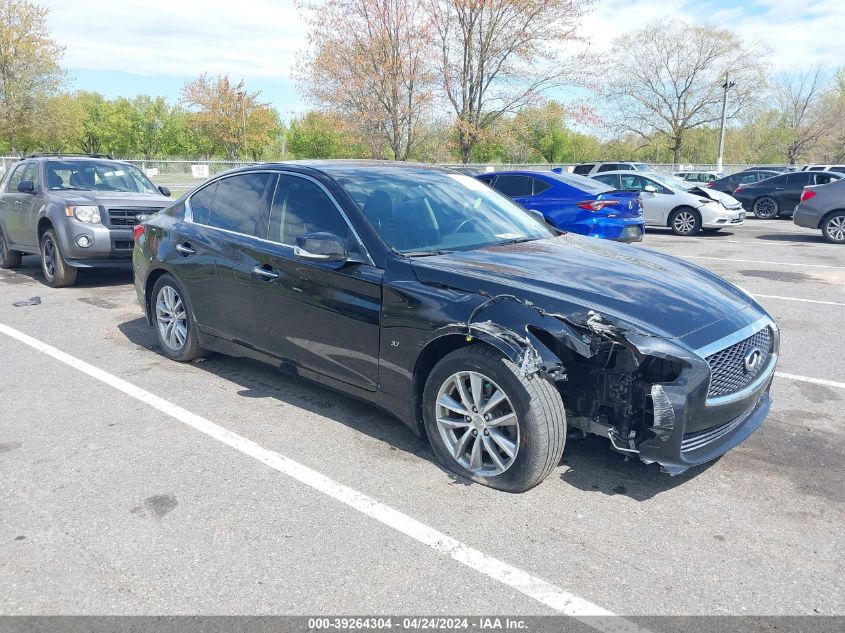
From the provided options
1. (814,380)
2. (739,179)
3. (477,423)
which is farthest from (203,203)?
(739,179)

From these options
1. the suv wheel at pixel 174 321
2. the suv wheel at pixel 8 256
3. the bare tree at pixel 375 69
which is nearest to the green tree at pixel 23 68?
the bare tree at pixel 375 69

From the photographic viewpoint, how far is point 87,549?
9.73ft

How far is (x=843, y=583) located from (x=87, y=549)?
3.20 meters

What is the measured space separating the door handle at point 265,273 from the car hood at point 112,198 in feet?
16.7

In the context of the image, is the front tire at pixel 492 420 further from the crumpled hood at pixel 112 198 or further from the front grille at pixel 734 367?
the crumpled hood at pixel 112 198

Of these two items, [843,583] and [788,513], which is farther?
[788,513]

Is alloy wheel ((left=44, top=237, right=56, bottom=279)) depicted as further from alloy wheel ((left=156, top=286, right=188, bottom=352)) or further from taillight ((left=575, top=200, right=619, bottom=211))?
taillight ((left=575, top=200, right=619, bottom=211))

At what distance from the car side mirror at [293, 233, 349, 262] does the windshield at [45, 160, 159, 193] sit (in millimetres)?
6708

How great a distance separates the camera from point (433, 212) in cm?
442

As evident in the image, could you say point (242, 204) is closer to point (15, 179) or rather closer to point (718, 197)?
point (15, 179)

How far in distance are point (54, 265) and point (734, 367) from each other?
8.53 m

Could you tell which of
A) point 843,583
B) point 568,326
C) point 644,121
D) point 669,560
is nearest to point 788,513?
point 843,583

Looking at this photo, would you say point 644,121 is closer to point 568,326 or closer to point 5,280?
point 5,280

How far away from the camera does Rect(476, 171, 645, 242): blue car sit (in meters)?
10.7
